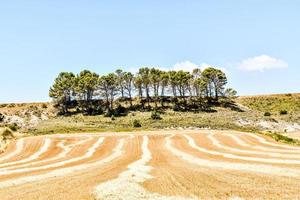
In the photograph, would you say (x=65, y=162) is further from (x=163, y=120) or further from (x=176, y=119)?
(x=176, y=119)

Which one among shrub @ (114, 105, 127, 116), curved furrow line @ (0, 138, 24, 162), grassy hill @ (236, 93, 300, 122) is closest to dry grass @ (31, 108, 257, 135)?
shrub @ (114, 105, 127, 116)

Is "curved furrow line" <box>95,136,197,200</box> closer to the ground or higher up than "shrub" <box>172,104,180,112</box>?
closer to the ground

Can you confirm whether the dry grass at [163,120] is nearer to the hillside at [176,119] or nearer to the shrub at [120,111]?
the hillside at [176,119]

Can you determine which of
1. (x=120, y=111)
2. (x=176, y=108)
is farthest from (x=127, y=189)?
(x=176, y=108)

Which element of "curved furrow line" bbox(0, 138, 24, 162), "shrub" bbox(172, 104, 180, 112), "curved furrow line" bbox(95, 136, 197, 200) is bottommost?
"curved furrow line" bbox(0, 138, 24, 162)

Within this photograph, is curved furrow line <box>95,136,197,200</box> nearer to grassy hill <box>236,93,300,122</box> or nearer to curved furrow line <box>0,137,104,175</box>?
curved furrow line <box>0,137,104,175</box>

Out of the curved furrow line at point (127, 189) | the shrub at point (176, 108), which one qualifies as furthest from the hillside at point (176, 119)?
the curved furrow line at point (127, 189)

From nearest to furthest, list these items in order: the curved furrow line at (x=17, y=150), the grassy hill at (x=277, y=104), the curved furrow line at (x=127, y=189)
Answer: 1. the curved furrow line at (x=127, y=189)
2. the curved furrow line at (x=17, y=150)
3. the grassy hill at (x=277, y=104)

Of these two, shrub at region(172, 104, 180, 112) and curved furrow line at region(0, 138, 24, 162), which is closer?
curved furrow line at region(0, 138, 24, 162)

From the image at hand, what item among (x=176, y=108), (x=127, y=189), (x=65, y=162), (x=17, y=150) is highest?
(x=176, y=108)

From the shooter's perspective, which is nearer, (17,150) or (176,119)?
(17,150)

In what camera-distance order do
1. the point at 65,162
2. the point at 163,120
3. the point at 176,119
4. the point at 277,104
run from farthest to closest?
1. the point at 277,104
2. the point at 176,119
3. the point at 163,120
4. the point at 65,162

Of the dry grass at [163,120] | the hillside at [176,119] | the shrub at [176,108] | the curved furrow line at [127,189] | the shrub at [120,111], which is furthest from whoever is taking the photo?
the shrub at [176,108]

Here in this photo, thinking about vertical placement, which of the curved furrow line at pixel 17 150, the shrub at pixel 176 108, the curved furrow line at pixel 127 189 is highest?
the shrub at pixel 176 108
